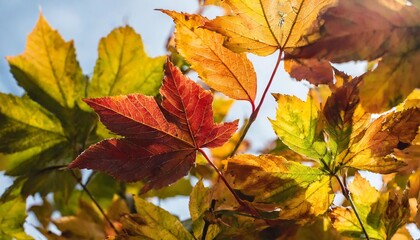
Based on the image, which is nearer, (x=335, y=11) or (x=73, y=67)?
(x=335, y=11)

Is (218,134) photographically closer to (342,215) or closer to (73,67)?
(342,215)

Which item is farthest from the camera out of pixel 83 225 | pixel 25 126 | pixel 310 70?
pixel 83 225

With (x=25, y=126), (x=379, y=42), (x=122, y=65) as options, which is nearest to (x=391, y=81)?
(x=379, y=42)

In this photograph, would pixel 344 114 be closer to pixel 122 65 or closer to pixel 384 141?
pixel 384 141

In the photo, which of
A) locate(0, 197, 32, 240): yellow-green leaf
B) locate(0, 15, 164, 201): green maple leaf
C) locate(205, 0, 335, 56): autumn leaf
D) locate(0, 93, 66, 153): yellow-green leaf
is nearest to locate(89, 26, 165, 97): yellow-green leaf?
locate(0, 15, 164, 201): green maple leaf

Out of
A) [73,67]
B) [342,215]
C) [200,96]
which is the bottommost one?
[342,215]

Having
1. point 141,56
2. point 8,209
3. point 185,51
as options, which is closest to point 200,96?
point 185,51

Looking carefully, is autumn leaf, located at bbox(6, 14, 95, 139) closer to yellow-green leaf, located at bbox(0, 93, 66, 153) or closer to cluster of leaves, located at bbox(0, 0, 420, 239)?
yellow-green leaf, located at bbox(0, 93, 66, 153)
